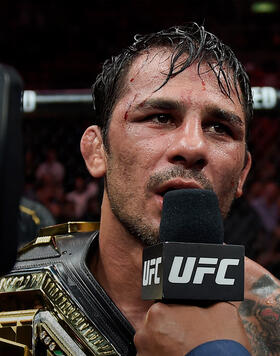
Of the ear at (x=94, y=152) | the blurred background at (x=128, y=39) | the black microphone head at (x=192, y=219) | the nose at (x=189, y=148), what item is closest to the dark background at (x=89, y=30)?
the blurred background at (x=128, y=39)

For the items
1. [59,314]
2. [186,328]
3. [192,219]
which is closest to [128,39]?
[59,314]

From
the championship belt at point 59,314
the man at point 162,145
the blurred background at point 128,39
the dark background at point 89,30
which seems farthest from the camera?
the dark background at point 89,30

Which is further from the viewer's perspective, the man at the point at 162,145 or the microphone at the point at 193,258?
the man at the point at 162,145

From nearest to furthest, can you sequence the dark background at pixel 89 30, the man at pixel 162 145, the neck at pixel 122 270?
the man at pixel 162 145 → the neck at pixel 122 270 → the dark background at pixel 89 30

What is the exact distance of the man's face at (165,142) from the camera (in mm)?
1199

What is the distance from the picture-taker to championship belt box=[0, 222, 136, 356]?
112cm

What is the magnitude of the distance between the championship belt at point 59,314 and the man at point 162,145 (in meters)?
0.14

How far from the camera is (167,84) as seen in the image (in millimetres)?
1304

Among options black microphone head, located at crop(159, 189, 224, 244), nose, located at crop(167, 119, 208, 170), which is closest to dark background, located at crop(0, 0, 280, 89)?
nose, located at crop(167, 119, 208, 170)

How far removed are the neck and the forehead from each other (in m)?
0.30

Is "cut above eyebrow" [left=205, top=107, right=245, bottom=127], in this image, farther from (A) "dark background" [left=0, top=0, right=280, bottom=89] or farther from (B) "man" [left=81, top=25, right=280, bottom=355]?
(A) "dark background" [left=0, top=0, right=280, bottom=89]

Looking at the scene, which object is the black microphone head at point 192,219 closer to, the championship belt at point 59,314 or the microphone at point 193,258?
the microphone at point 193,258

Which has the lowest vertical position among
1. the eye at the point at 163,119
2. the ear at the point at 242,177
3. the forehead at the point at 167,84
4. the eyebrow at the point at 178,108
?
the ear at the point at 242,177

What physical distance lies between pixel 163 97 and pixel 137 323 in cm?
53
